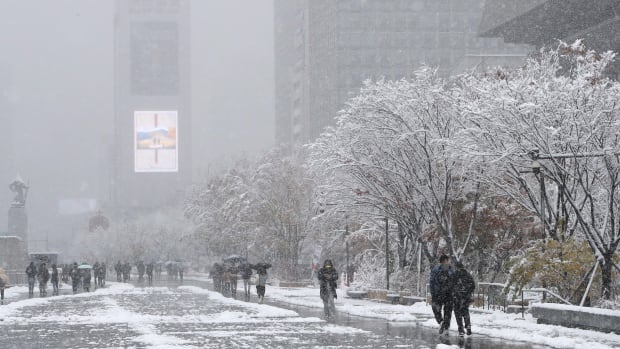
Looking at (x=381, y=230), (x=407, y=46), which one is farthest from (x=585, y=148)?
(x=407, y=46)

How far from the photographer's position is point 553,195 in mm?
34250

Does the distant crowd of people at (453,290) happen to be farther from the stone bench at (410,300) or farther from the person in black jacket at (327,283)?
the stone bench at (410,300)

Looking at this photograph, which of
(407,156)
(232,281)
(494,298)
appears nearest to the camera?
(494,298)

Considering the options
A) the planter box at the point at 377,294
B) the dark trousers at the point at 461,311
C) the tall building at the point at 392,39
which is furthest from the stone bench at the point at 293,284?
the tall building at the point at 392,39

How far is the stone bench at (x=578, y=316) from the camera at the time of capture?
19375 millimetres

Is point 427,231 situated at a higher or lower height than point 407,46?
lower

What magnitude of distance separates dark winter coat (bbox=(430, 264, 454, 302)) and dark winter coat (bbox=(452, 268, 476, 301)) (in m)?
0.11

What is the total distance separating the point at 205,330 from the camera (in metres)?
22.4

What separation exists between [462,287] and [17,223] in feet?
215

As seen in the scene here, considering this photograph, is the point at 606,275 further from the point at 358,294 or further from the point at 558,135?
the point at 358,294

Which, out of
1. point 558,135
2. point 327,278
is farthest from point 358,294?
point 558,135

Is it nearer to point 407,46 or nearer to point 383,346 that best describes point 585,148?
point 383,346

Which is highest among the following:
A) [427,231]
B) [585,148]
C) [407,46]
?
[407,46]

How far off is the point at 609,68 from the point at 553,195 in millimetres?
23721
